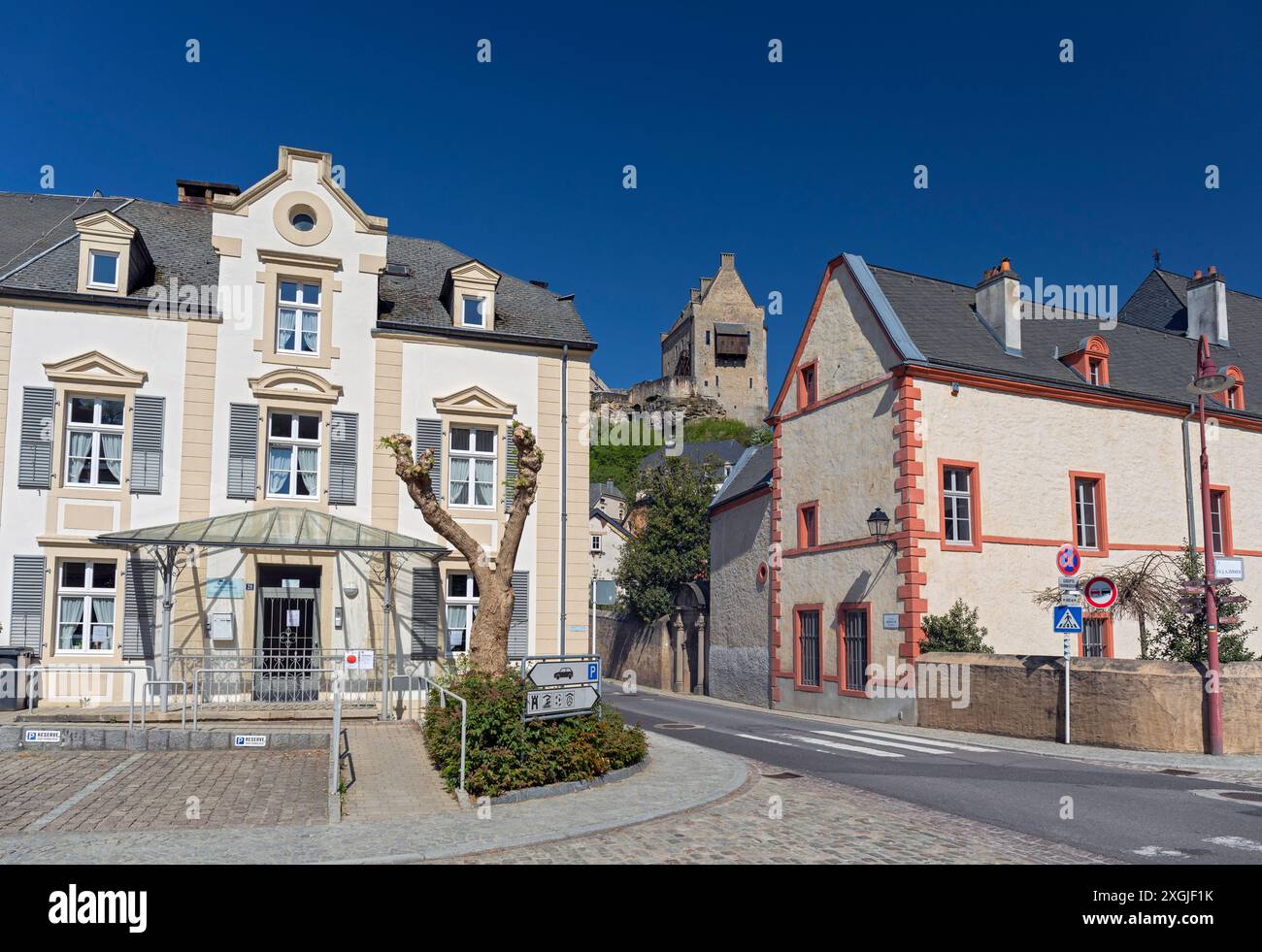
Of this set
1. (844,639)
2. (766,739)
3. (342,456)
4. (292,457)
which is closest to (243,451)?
(292,457)

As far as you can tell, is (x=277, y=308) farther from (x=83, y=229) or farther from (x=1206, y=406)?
(x=1206, y=406)

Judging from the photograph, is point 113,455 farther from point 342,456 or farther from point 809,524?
point 809,524

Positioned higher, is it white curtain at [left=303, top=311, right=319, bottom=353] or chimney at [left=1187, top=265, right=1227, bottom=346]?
chimney at [left=1187, top=265, right=1227, bottom=346]

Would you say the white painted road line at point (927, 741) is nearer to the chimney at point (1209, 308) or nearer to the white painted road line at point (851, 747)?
the white painted road line at point (851, 747)

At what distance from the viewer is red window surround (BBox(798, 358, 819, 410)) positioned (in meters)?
26.8

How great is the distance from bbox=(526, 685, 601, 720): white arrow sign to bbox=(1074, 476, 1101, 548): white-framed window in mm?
15905

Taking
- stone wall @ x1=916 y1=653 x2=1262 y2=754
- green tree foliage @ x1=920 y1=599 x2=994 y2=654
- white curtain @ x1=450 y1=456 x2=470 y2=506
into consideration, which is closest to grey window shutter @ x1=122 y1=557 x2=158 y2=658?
white curtain @ x1=450 y1=456 x2=470 y2=506

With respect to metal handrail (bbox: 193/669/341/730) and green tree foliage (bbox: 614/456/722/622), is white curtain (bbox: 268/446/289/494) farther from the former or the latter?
green tree foliage (bbox: 614/456/722/622)

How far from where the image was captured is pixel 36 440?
1794cm

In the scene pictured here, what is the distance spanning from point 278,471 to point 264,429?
0.83 metres
